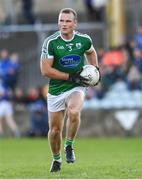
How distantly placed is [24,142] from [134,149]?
4720 millimetres

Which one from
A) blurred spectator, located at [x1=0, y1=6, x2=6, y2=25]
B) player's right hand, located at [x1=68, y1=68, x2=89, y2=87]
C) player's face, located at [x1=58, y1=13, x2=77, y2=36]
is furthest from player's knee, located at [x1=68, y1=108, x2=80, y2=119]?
blurred spectator, located at [x1=0, y1=6, x2=6, y2=25]

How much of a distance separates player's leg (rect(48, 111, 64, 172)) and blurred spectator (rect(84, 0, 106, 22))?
52.6ft

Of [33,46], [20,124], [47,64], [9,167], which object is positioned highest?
[47,64]

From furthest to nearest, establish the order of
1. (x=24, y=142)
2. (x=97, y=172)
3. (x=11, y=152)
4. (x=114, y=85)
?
(x=114, y=85)
(x=24, y=142)
(x=11, y=152)
(x=97, y=172)

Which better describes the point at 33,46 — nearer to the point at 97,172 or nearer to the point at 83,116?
the point at 83,116

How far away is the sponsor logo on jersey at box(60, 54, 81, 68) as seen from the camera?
12766 millimetres

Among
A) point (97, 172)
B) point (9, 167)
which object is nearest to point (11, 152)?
point (9, 167)

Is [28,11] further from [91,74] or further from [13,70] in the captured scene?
[91,74]

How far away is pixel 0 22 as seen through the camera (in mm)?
28141

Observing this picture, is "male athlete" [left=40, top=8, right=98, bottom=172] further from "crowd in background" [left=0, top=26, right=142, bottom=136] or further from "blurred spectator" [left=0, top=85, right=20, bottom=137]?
"blurred spectator" [left=0, top=85, right=20, bottom=137]

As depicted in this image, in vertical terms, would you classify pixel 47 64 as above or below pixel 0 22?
above

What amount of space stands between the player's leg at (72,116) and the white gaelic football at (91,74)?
281mm

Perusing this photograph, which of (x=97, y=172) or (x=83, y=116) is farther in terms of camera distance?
(x=83, y=116)

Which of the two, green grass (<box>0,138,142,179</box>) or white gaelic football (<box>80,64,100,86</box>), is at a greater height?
white gaelic football (<box>80,64,100,86</box>)
